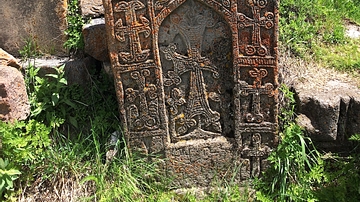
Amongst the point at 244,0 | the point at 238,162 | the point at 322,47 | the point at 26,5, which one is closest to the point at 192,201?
the point at 238,162

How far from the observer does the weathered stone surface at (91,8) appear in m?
3.75

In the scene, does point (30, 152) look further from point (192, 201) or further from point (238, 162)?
point (238, 162)

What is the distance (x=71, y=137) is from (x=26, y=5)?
1.13m

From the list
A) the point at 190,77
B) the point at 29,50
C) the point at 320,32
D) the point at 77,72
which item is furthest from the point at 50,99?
the point at 320,32

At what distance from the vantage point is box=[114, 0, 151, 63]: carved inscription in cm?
286

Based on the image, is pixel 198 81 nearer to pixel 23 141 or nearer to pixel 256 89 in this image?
pixel 256 89

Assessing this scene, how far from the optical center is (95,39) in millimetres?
3568

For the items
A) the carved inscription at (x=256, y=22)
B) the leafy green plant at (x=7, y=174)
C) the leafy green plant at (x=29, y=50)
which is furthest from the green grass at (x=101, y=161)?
the carved inscription at (x=256, y=22)

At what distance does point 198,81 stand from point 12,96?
1.30 meters

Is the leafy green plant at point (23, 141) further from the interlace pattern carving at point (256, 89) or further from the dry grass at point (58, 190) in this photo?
the interlace pattern carving at point (256, 89)

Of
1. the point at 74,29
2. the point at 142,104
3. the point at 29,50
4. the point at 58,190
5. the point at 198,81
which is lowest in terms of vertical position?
the point at 58,190

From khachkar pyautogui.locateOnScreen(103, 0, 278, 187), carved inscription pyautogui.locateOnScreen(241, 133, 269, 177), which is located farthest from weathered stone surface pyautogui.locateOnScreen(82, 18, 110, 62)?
carved inscription pyautogui.locateOnScreen(241, 133, 269, 177)

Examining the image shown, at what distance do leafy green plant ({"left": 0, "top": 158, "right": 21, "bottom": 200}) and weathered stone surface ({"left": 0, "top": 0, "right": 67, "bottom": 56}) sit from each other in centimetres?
111

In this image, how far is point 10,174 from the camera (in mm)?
3059
